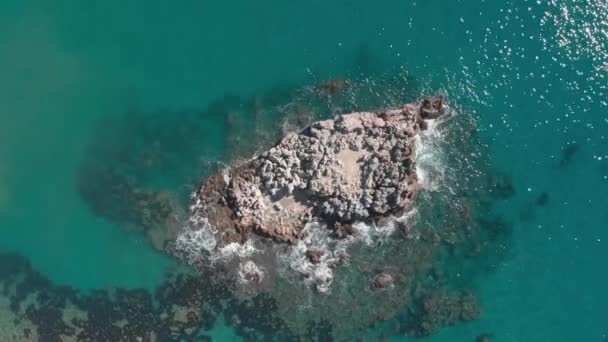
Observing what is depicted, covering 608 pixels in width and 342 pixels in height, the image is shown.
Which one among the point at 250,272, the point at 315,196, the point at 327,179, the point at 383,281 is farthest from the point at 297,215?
the point at 383,281

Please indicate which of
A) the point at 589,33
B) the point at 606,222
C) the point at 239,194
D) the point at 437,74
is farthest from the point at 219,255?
the point at 589,33

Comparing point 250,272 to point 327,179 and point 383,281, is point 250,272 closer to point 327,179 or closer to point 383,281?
point 327,179

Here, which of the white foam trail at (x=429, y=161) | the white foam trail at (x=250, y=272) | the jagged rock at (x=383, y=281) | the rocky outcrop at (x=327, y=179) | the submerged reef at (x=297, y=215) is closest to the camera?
the rocky outcrop at (x=327, y=179)

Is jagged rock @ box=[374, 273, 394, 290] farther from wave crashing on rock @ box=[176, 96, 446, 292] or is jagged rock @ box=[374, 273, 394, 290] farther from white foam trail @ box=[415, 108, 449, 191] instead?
white foam trail @ box=[415, 108, 449, 191]

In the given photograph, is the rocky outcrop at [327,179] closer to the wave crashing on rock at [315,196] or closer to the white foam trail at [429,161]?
the wave crashing on rock at [315,196]

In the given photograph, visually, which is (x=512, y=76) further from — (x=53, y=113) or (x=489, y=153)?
(x=53, y=113)

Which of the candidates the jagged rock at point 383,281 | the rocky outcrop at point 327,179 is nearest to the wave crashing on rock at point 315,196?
the rocky outcrop at point 327,179
